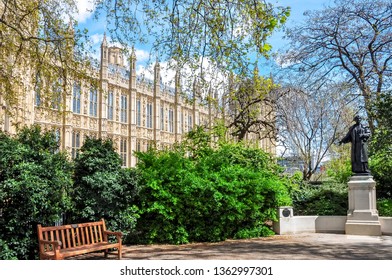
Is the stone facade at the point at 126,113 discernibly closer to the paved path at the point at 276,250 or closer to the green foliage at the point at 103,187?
the green foliage at the point at 103,187

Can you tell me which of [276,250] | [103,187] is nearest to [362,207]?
[276,250]

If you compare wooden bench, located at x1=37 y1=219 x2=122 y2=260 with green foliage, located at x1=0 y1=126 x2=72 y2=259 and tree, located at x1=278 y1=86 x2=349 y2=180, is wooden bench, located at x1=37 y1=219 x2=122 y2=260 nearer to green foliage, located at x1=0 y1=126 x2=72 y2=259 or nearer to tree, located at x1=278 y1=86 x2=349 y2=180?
green foliage, located at x1=0 y1=126 x2=72 y2=259

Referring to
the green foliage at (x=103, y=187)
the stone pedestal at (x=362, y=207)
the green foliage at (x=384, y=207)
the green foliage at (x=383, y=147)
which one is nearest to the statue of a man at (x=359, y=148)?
the stone pedestal at (x=362, y=207)

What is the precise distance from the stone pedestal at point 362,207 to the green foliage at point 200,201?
6.05ft

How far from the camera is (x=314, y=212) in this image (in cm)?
1241

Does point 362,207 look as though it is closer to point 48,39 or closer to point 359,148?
point 359,148

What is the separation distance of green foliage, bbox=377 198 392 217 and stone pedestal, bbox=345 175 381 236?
4.89 feet

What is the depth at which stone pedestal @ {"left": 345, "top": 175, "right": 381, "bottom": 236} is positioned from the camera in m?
10.4

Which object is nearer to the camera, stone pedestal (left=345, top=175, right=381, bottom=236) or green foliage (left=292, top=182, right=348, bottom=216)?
stone pedestal (left=345, top=175, right=381, bottom=236)

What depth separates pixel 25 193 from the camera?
246 inches

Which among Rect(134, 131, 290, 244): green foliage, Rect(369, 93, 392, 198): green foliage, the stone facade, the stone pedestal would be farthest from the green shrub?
the stone facade

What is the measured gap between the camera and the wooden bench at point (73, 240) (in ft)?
19.8

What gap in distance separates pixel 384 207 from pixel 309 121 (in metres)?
6.24
